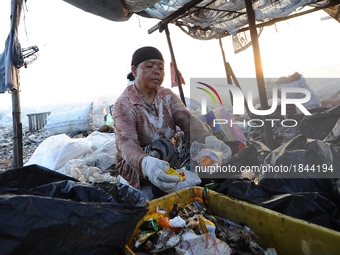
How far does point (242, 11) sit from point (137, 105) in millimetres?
3435

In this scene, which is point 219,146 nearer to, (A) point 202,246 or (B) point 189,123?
(B) point 189,123

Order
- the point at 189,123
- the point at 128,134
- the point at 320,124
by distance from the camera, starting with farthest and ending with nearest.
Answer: the point at 320,124 → the point at 189,123 → the point at 128,134

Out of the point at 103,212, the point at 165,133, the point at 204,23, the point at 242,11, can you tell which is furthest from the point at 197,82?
the point at 103,212

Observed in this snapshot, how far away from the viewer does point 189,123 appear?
2.59 metres

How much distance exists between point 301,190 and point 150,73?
1602 millimetres

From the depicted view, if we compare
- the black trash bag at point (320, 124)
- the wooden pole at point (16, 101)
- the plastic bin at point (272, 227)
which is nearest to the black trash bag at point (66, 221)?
the plastic bin at point (272, 227)

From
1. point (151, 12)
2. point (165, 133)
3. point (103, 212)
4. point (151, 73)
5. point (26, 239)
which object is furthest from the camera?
point (151, 12)

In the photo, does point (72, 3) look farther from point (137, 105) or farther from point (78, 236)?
point (78, 236)

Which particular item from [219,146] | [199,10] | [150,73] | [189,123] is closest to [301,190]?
[219,146]

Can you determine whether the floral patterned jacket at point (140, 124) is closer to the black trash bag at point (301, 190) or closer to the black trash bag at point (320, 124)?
the black trash bag at point (301, 190)

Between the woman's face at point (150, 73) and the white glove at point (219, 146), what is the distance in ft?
2.46

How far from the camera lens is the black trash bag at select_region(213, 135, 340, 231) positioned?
1.22 m

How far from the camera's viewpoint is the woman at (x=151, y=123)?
2.18 meters

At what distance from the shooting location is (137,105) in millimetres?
2354
